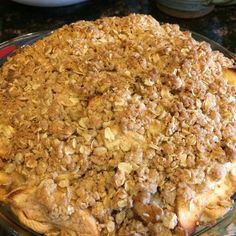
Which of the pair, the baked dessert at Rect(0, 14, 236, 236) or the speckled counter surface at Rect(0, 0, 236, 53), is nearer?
the baked dessert at Rect(0, 14, 236, 236)

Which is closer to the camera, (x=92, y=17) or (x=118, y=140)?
(x=118, y=140)

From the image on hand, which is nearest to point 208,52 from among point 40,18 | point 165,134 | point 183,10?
point 165,134

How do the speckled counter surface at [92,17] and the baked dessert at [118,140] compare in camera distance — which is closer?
the baked dessert at [118,140]

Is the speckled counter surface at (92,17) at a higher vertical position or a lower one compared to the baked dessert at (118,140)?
lower

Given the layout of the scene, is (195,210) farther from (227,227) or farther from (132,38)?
(132,38)
